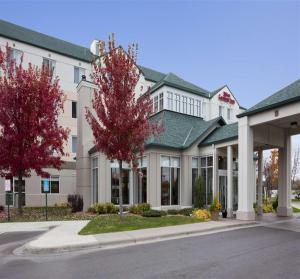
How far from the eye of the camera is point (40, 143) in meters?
20.5

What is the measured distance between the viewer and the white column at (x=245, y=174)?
56.5 feet

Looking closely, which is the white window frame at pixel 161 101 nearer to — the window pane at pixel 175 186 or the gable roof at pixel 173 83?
the gable roof at pixel 173 83

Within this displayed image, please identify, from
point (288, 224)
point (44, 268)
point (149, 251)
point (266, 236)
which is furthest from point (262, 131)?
point (44, 268)

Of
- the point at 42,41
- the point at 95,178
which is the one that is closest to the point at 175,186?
the point at 95,178

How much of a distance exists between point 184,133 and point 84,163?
7721 millimetres

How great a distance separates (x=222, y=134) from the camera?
21.7m

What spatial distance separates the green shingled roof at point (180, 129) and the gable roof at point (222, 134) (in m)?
0.44

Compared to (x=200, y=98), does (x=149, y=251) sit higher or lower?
lower

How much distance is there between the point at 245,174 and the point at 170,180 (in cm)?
565

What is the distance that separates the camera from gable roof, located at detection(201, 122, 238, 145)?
66.6ft

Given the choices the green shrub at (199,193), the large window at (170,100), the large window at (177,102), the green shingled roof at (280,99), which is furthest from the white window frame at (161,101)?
the green shingled roof at (280,99)

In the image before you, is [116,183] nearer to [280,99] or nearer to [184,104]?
[184,104]

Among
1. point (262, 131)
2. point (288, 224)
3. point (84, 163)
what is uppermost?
point (262, 131)

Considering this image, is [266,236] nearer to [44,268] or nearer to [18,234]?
[44,268]
